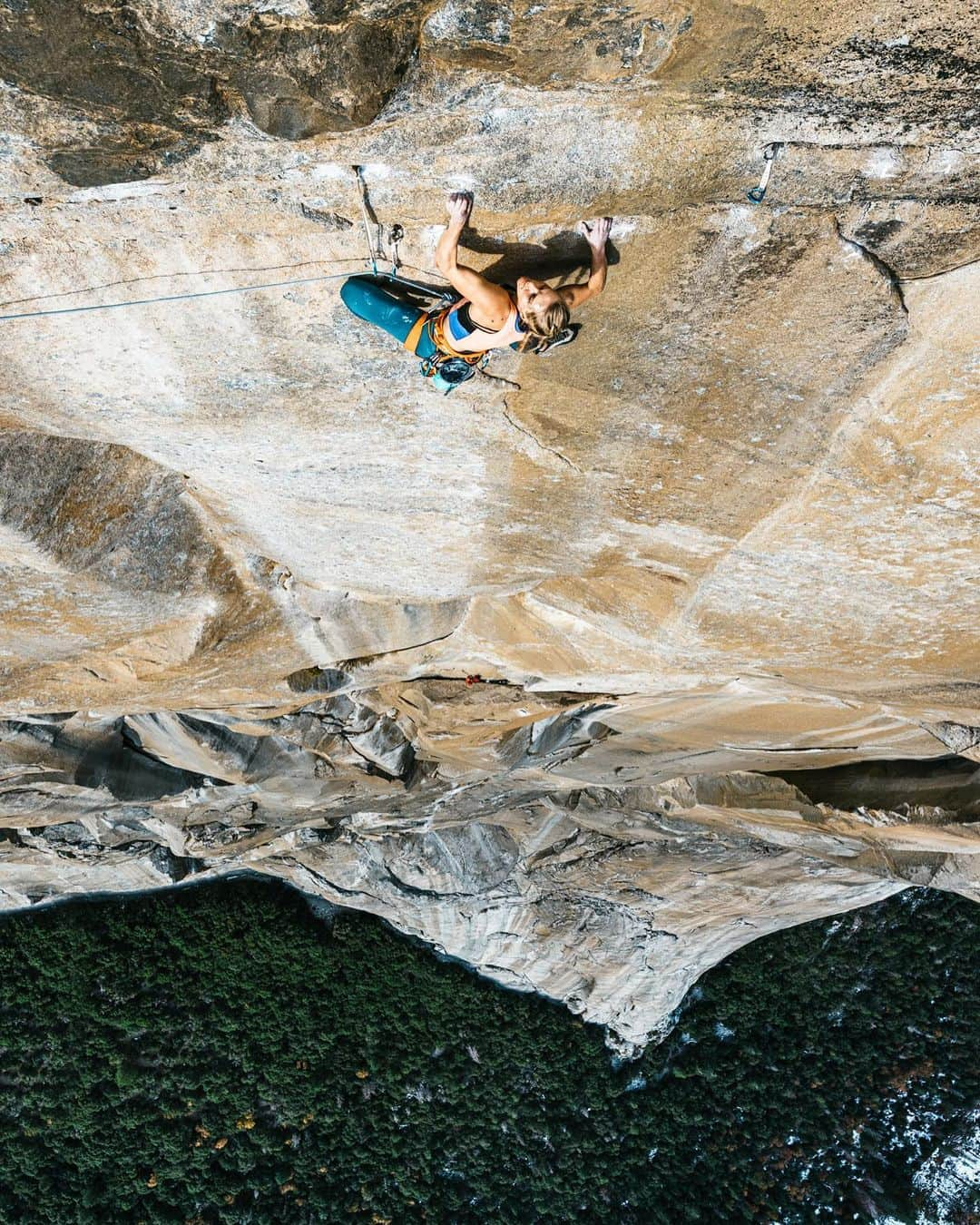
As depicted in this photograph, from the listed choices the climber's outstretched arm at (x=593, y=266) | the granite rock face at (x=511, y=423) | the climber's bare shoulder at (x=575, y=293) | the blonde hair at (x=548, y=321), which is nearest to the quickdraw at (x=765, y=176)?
the granite rock face at (x=511, y=423)

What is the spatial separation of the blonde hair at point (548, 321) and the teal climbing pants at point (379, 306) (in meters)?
0.46

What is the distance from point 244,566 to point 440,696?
2.52 metres

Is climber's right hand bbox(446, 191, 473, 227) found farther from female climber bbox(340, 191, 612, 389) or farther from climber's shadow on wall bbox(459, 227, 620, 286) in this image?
climber's shadow on wall bbox(459, 227, 620, 286)

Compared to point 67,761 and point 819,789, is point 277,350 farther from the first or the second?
point 819,789

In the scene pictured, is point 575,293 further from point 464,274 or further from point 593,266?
point 464,274

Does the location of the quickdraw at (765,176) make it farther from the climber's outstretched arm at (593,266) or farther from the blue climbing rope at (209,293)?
the blue climbing rope at (209,293)

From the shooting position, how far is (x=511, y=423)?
4059 mm

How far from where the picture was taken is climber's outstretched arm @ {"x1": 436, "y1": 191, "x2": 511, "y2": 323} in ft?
9.77

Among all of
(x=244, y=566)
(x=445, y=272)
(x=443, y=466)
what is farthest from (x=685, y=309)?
(x=244, y=566)

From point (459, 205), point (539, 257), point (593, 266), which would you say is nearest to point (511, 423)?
point (539, 257)

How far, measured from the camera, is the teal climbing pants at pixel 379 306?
10.8 feet

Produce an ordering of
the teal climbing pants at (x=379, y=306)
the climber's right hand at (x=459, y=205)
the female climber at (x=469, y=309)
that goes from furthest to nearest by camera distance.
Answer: the teal climbing pants at (x=379, y=306) → the female climber at (x=469, y=309) → the climber's right hand at (x=459, y=205)

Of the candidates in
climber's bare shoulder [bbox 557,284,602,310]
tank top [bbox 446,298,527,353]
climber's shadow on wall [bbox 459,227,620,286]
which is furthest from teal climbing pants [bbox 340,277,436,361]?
climber's bare shoulder [bbox 557,284,602,310]

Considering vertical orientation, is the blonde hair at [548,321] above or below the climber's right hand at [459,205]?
below
